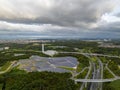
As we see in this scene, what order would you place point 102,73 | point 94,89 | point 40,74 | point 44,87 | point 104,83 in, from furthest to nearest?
point 102,73
point 40,74
point 104,83
point 94,89
point 44,87

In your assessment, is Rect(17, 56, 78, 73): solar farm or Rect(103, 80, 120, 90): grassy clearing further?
Rect(17, 56, 78, 73): solar farm

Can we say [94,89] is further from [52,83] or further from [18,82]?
[18,82]

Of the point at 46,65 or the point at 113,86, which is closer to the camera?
the point at 113,86

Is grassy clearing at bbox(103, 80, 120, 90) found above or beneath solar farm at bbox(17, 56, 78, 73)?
beneath

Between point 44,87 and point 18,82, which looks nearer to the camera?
point 44,87

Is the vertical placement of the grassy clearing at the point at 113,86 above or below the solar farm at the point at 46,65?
below

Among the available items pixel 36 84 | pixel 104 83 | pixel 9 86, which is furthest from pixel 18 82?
pixel 104 83

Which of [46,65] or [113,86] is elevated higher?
[46,65]

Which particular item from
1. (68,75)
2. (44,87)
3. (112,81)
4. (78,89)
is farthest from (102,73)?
(44,87)

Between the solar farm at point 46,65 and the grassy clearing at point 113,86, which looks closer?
the grassy clearing at point 113,86

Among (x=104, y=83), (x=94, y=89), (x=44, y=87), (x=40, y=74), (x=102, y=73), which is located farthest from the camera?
Answer: (x=102, y=73)
